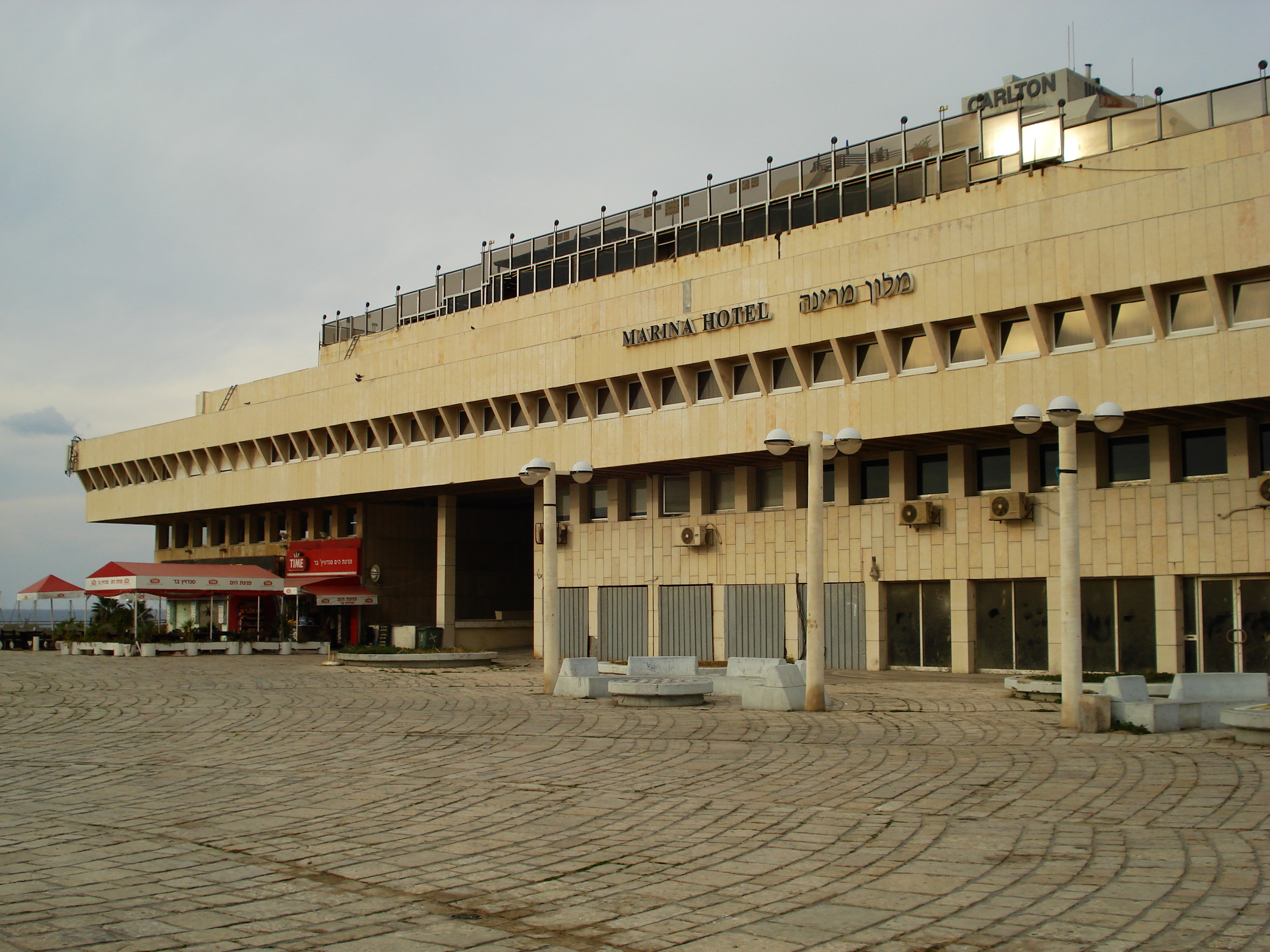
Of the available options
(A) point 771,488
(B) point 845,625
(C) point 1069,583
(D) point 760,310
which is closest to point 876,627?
(B) point 845,625

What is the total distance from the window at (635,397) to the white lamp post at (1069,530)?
20118 millimetres

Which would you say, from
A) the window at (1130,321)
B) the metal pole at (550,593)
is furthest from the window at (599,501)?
the window at (1130,321)

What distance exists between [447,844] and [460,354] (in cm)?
3595

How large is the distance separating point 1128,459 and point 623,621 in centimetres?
1713

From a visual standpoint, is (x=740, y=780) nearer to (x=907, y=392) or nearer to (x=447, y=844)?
(x=447, y=844)

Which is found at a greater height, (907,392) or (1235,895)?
(907,392)

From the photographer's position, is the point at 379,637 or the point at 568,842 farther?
the point at 379,637

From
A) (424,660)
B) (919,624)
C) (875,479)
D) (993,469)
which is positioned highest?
(993,469)

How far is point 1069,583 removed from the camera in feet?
50.8

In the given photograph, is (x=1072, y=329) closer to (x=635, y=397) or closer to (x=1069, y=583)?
(x=1069, y=583)

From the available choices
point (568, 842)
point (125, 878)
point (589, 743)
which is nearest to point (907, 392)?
point (589, 743)

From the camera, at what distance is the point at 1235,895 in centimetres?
655

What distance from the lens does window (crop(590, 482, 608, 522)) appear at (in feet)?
129

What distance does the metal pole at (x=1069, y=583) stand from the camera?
15023mm
